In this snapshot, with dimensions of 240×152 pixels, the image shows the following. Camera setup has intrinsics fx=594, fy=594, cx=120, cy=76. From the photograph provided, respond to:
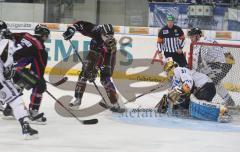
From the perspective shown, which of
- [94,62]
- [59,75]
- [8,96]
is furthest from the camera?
[59,75]

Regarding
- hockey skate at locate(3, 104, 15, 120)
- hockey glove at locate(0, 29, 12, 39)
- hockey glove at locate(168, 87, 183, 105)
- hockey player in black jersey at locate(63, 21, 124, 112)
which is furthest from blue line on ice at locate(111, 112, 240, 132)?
hockey glove at locate(0, 29, 12, 39)

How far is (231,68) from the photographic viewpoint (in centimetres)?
731

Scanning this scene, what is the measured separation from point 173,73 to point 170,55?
2.44 meters

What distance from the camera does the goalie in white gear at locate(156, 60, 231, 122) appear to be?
607 cm

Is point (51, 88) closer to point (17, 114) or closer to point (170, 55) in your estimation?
point (170, 55)

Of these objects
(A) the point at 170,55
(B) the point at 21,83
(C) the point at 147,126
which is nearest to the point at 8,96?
(B) the point at 21,83

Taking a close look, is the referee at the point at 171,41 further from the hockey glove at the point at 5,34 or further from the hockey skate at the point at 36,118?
the hockey glove at the point at 5,34

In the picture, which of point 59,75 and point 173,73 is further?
point 59,75

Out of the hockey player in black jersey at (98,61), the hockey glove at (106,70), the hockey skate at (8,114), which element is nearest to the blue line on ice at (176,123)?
the hockey player in black jersey at (98,61)

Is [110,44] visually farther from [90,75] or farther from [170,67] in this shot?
[170,67]

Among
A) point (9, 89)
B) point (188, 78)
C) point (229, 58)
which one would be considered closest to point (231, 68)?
point (229, 58)

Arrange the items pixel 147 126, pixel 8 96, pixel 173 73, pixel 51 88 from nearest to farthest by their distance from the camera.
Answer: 1. pixel 8 96
2. pixel 147 126
3. pixel 173 73
4. pixel 51 88

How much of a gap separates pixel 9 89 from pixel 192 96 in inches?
85.8

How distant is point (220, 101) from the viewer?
281 inches
